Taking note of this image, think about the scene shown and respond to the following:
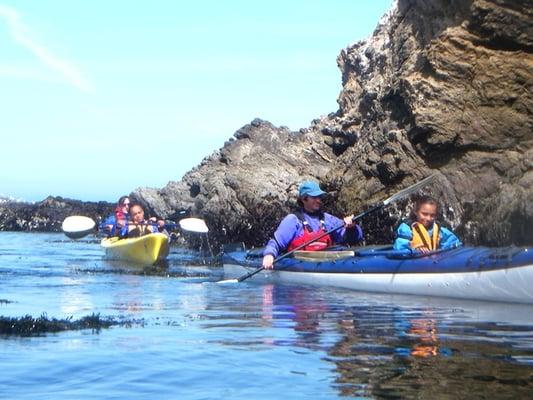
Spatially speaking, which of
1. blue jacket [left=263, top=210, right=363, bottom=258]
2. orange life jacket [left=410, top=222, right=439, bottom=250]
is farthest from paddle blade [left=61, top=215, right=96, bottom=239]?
orange life jacket [left=410, top=222, right=439, bottom=250]

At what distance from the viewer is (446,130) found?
1491 cm

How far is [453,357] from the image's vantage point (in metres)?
6.20

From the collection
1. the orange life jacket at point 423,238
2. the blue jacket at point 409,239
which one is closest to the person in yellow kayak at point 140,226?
the blue jacket at point 409,239

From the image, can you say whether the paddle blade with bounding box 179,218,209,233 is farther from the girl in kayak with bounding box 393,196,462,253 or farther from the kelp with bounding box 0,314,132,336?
the kelp with bounding box 0,314,132,336

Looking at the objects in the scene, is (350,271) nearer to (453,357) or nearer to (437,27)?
(453,357)

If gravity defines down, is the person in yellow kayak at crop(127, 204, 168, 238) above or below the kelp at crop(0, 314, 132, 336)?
above

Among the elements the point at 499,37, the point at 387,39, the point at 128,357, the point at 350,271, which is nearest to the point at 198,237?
the point at 387,39

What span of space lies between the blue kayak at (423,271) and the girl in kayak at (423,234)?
0.64ft

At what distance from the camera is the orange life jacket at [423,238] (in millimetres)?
10766

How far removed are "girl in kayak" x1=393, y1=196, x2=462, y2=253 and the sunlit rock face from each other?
1.32 m

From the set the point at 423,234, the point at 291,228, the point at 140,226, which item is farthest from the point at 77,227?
the point at 423,234

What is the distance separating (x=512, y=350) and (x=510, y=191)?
641cm

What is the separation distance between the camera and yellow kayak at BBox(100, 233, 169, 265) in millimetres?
17406

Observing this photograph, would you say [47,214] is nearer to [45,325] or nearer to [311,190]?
[311,190]
